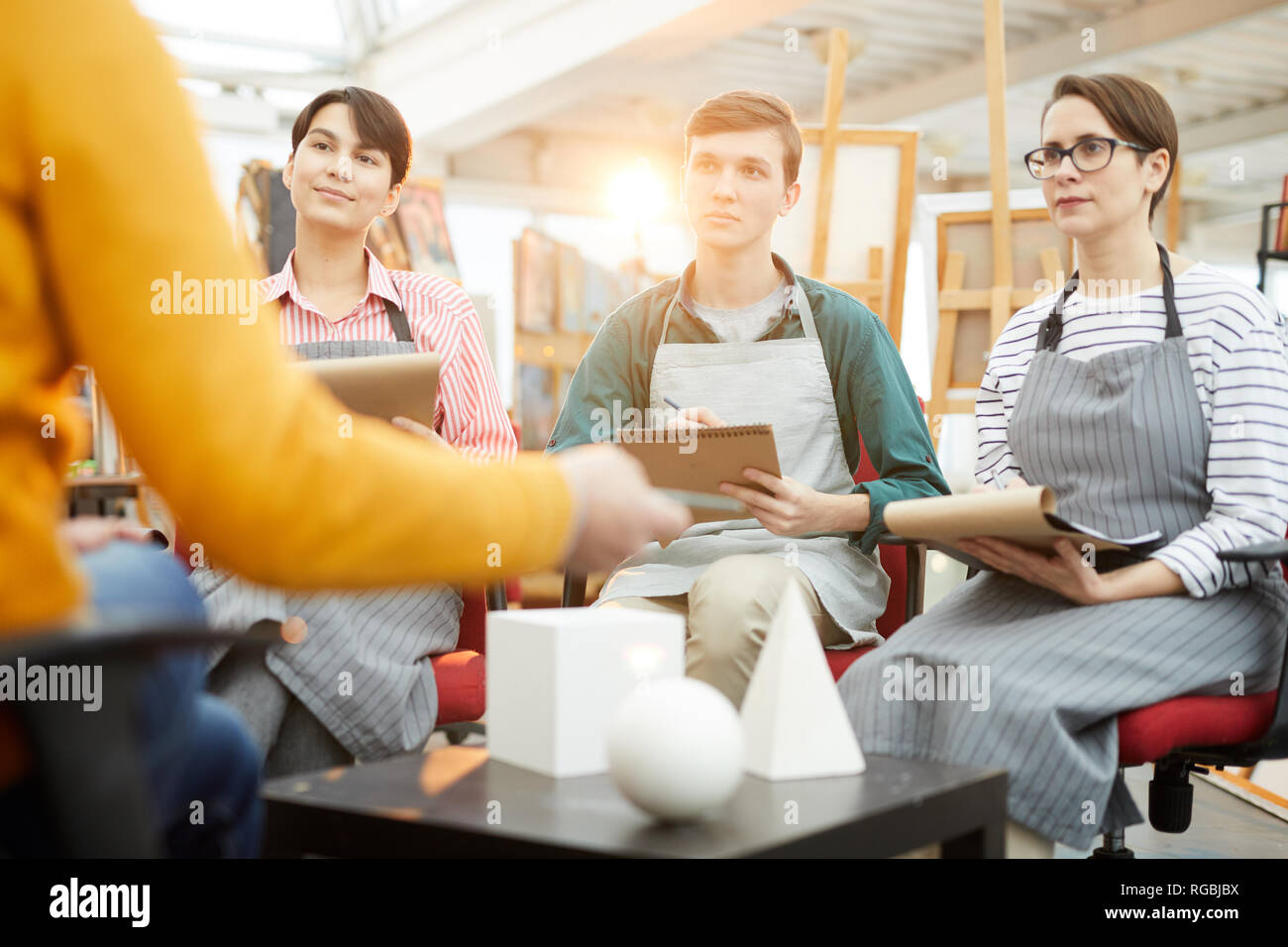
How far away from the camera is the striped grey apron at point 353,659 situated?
76.2 inches

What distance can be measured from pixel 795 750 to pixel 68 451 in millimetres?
838

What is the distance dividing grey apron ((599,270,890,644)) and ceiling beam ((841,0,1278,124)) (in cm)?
639

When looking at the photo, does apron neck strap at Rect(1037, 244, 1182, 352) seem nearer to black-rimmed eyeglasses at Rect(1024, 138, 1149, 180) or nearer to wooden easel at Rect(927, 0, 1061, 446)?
black-rimmed eyeglasses at Rect(1024, 138, 1149, 180)

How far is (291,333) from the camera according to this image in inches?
95.9

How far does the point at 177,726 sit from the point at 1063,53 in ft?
29.5

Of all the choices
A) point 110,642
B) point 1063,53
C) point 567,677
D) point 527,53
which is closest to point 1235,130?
point 1063,53

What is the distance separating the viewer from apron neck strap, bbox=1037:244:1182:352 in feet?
6.75

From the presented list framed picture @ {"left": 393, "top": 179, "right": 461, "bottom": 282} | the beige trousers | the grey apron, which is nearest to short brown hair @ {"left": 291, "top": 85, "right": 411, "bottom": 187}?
the grey apron

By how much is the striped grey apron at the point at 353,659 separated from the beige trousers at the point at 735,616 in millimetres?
381

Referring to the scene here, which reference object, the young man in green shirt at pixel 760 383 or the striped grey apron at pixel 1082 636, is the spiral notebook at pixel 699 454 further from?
the striped grey apron at pixel 1082 636

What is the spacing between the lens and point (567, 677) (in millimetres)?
1344

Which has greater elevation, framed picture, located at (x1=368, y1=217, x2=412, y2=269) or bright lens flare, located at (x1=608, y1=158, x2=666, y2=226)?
bright lens flare, located at (x1=608, y1=158, x2=666, y2=226)
